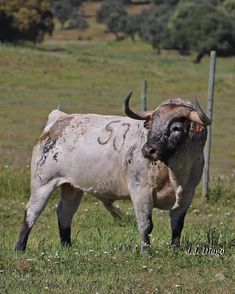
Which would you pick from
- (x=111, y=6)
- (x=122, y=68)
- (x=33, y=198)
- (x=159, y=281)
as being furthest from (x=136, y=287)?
(x=111, y=6)

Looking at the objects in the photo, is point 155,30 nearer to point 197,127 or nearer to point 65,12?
point 65,12

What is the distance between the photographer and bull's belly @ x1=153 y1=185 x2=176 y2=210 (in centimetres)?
882

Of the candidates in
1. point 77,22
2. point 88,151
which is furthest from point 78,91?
point 77,22

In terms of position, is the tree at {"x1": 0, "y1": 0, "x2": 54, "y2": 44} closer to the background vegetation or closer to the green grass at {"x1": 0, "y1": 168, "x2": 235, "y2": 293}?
the background vegetation

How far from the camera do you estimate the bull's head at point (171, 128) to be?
841 cm

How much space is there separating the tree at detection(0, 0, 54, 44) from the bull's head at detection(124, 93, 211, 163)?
52.9 m

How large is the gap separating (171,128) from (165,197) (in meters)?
0.75

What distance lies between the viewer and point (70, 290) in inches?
277

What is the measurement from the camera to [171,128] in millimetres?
8453

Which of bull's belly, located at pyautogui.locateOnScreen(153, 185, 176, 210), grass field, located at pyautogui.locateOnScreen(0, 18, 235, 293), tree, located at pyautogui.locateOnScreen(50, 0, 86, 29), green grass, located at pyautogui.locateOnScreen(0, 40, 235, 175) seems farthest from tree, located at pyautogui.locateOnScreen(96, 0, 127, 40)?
bull's belly, located at pyautogui.locateOnScreen(153, 185, 176, 210)

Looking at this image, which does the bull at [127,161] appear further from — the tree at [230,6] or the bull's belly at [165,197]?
the tree at [230,6]

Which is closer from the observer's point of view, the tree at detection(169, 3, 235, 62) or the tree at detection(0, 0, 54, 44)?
the tree at detection(0, 0, 54, 44)

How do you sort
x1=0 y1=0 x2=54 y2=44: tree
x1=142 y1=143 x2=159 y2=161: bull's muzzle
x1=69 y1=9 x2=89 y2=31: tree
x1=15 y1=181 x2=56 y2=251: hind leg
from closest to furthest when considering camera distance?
x1=142 y1=143 x2=159 y2=161: bull's muzzle
x1=15 y1=181 x2=56 y2=251: hind leg
x1=0 y1=0 x2=54 y2=44: tree
x1=69 y1=9 x2=89 y2=31: tree

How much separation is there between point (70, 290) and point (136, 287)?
510mm
